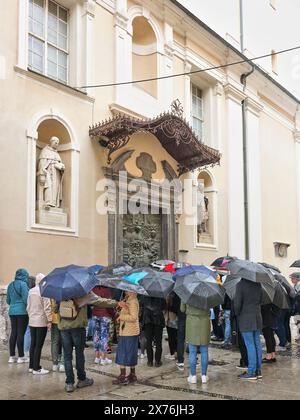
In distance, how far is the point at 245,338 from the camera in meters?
7.47

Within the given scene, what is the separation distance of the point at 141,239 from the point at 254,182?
7023 millimetres

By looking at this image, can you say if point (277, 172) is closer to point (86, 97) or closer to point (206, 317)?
point (86, 97)

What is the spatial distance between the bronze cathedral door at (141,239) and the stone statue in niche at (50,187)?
2464 millimetres

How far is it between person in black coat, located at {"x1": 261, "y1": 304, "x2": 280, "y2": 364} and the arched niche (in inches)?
206

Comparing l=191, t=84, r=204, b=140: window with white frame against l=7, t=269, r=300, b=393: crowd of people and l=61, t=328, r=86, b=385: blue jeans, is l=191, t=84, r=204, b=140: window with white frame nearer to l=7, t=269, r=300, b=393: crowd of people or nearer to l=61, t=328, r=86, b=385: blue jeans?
l=7, t=269, r=300, b=393: crowd of people

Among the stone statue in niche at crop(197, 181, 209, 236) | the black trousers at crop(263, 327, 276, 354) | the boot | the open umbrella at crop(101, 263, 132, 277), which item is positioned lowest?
the boot

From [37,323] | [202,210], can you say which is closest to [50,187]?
[37,323]

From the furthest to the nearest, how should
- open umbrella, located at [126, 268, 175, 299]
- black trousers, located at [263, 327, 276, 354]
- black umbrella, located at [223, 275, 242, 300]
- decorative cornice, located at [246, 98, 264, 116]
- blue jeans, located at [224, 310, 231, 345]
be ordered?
decorative cornice, located at [246, 98, 264, 116]
blue jeans, located at [224, 310, 231, 345]
black trousers, located at [263, 327, 276, 354]
black umbrella, located at [223, 275, 242, 300]
open umbrella, located at [126, 268, 175, 299]

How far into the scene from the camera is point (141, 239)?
1452 centimetres

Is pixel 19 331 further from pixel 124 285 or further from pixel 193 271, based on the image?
pixel 193 271

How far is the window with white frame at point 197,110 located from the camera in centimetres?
1788

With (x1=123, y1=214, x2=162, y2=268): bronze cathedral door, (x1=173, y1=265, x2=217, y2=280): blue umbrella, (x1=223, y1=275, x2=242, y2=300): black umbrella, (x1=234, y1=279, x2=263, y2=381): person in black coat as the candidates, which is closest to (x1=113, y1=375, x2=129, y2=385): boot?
(x1=173, y1=265, x2=217, y2=280): blue umbrella

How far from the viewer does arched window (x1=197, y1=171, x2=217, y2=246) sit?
1708 centimetres

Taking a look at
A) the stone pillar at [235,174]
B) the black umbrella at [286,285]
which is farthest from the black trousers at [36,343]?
the stone pillar at [235,174]
